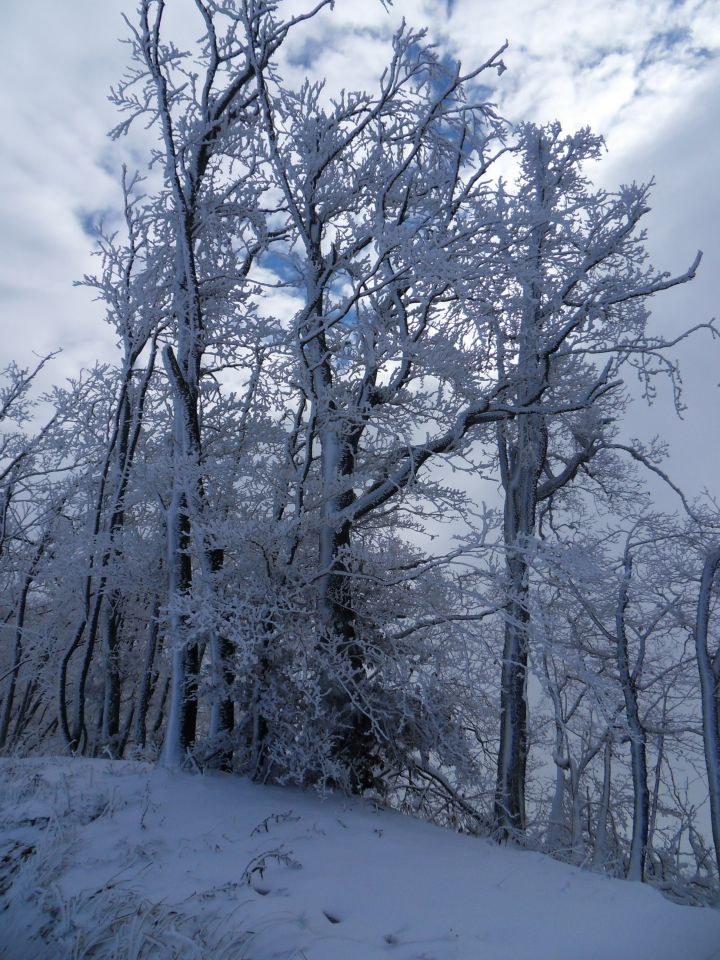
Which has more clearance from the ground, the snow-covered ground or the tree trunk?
the tree trunk

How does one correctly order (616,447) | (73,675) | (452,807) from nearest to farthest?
(452,807)
(616,447)
(73,675)

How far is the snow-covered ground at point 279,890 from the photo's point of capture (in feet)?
12.9

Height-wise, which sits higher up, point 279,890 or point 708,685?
point 708,685

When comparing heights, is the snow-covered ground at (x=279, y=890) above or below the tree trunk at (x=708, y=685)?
below

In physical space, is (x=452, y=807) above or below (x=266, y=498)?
below

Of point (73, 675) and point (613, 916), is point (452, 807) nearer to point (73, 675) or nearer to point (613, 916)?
point (613, 916)

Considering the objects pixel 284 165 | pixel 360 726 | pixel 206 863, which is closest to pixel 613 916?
pixel 206 863

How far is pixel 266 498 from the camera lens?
8.06 metres

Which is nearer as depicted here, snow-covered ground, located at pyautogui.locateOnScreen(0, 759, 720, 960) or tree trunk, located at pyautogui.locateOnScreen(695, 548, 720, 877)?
snow-covered ground, located at pyautogui.locateOnScreen(0, 759, 720, 960)

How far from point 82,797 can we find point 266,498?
11.1 ft

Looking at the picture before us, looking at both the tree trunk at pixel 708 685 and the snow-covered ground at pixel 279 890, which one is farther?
the tree trunk at pixel 708 685

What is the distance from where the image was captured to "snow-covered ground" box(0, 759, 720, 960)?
3.94m

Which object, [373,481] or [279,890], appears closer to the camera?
[279,890]

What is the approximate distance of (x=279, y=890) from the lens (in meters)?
4.58
